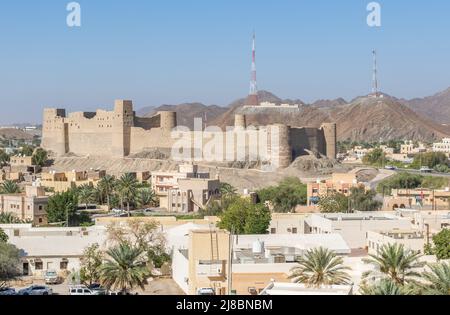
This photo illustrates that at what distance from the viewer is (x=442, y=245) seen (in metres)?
18.4

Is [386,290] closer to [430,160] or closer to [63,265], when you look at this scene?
[63,265]

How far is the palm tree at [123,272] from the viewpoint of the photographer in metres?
15.3

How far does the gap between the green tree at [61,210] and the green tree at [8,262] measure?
10.9 m

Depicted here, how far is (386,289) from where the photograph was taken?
1047 centimetres

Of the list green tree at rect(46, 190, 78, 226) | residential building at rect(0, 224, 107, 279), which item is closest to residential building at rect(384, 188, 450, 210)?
green tree at rect(46, 190, 78, 226)

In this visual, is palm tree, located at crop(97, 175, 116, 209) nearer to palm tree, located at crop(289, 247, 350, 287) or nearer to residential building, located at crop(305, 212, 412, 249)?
residential building, located at crop(305, 212, 412, 249)

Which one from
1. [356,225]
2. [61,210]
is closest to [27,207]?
[61,210]

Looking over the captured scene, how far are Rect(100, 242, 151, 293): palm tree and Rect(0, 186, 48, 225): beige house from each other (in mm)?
15537

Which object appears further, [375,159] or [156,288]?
[375,159]

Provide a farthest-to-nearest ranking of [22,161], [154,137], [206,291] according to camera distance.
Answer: [22,161]
[154,137]
[206,291]

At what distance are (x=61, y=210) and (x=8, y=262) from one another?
38.8 ft

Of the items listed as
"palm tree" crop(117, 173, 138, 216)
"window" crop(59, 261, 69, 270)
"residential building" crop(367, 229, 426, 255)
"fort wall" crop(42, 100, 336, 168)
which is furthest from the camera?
"fort wall" crop(42, 100, 336, 168)

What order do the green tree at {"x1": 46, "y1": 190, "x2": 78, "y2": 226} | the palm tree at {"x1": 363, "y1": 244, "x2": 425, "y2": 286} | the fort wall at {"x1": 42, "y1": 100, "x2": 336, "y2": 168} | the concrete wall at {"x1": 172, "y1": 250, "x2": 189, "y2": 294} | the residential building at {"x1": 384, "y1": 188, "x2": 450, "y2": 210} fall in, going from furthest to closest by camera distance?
the fort wall at {"x1": 42, "y1": 100, "x2": 336, "y2": 168}, the residential building at {"x1": 384, "y1": 188, "x2": 450, "y2": 210}, the green tree at {"x1": 46, "y1": 190, "x2": 78, "y2": 226}, the concrete wall at {"x1": 172, "y1": 250, "x2": 189, "y2": 294}, the palm tree at {"x1": 363, "y1": 244, "x2": 425, "y2": 286}

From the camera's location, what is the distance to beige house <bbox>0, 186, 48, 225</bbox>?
3158cm
